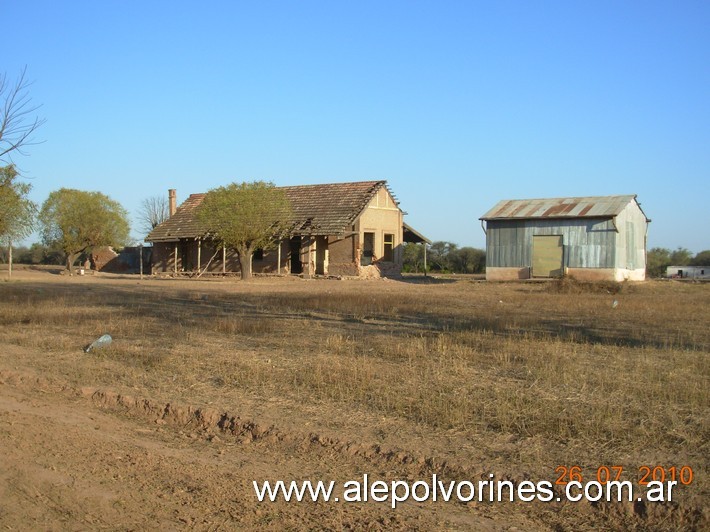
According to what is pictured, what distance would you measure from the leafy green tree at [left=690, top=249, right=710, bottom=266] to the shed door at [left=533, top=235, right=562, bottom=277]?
39.3 m

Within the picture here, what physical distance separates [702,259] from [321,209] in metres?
44.5

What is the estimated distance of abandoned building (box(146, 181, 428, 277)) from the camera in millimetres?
41781

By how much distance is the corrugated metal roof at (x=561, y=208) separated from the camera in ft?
114

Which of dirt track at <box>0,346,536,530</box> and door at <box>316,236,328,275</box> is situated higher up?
door at <box>316,236,328,275</box>

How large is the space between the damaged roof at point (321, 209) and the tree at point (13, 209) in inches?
512

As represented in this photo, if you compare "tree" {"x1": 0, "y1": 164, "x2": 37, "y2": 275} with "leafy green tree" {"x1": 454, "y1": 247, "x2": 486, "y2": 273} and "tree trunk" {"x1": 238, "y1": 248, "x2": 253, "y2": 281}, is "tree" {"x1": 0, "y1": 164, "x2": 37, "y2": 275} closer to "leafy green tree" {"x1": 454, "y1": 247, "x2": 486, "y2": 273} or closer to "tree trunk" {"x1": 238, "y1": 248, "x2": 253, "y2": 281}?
"tree trunk" {"x1": 238, "y1": 248, "x2": 253, "y2": 281}

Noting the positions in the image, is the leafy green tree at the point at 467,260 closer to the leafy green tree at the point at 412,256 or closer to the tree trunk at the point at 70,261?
the leafy green tree at the point at 412,256

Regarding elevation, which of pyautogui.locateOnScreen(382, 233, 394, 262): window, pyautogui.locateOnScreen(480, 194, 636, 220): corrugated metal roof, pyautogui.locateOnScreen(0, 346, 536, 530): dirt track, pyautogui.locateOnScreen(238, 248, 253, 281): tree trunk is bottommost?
pyautogui.locateOnScreen(0, 346, 536, 530): dirt track

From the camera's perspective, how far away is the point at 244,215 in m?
38.5

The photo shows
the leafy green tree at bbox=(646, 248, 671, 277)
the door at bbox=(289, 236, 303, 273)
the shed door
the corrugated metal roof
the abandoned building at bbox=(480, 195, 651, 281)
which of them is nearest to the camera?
the abandoned building at bbox=(480, 195, 651, 281)

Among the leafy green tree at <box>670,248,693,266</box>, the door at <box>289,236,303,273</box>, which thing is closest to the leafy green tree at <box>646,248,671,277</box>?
the leafy green tree at <box>670,248,693,266</box>

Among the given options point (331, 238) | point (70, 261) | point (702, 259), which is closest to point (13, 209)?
point (331, 238)
